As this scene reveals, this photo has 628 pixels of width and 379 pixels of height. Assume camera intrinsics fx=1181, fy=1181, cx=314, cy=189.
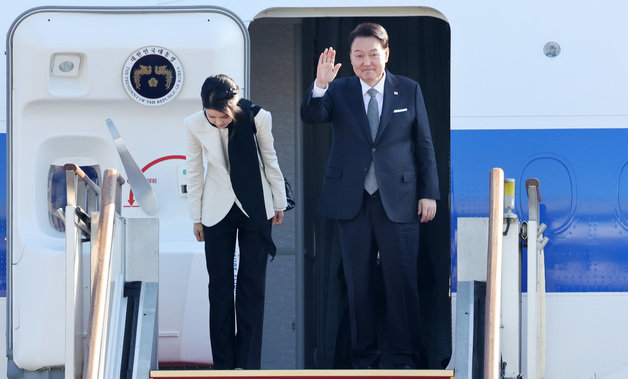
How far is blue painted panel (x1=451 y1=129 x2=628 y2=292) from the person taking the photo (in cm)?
621

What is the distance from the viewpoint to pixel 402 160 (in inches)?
217

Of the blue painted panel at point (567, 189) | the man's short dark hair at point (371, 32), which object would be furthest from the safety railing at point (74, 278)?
the blue painted panel at point (567, 189)

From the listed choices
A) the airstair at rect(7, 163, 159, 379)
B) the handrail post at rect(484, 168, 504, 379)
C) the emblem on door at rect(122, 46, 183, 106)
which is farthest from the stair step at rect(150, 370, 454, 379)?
the emblem on door at rect(122, 46, 183, 106)

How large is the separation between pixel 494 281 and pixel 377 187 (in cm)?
100

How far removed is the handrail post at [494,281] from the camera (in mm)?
4562

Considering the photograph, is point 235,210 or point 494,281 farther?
point 235,210


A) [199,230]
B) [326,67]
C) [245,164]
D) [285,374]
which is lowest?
[285,374]

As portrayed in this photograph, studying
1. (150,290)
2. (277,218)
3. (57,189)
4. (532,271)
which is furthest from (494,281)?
(57,189)

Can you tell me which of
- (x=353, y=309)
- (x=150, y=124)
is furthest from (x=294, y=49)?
(x=353, y=309)

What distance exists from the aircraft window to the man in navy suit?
4.11 ft

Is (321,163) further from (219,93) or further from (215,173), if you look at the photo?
(219,93)

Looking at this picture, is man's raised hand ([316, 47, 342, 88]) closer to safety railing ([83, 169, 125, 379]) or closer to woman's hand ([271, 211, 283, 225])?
woman's hand ([271, 211, 283, 225])

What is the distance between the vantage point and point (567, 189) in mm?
6219

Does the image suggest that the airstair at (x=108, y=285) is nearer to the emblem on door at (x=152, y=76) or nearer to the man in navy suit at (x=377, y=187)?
the emblem on door at (x=152, y=76)
